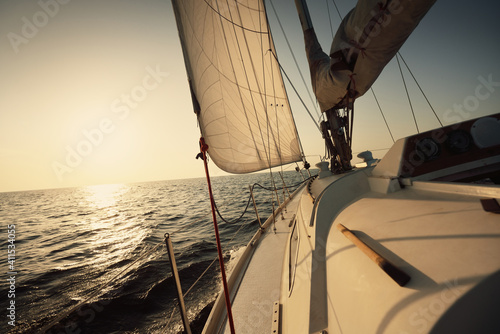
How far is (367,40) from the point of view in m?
1.70

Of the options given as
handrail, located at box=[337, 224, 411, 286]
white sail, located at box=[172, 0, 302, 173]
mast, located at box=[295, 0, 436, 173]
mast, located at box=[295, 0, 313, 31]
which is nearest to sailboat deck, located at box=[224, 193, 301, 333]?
handrail, located at box=[337, 224, 411, 286]

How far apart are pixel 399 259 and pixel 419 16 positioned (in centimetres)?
176

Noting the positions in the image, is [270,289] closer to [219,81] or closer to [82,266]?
[219,81]

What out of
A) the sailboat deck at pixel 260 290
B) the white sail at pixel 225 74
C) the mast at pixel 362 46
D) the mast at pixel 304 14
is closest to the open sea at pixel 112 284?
the sailboat deck at pixel 260 290

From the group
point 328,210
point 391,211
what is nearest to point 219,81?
point 328,210

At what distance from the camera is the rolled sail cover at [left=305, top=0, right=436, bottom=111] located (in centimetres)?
147

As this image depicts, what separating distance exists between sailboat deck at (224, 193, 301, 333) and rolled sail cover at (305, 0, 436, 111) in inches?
103

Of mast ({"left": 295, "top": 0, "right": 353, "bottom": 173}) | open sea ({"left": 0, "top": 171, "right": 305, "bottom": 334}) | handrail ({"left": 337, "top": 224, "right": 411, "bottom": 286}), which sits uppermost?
mast ({"left": 295, "top": 0, "right": 353, "bottom": 173})

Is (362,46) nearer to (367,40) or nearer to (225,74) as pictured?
(367,40)

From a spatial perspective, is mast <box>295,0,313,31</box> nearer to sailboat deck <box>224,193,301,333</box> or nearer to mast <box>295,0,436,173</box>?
mast <box>295,0,436,173</box>

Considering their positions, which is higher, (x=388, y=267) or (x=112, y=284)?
(x=388, y=267)

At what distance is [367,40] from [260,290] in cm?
294

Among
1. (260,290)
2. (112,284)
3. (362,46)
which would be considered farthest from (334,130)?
(112,284)

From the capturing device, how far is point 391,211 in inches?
55.0
